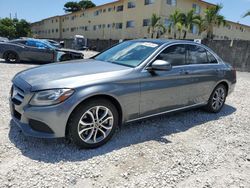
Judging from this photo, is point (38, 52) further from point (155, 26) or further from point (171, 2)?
point (171, 2)

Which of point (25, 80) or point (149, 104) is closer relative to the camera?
point (25, 80)

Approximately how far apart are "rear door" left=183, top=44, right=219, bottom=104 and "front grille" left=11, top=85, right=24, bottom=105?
2.82m

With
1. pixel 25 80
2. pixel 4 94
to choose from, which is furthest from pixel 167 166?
pixel 4 94

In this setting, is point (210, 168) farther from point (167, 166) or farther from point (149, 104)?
point (149, 104)

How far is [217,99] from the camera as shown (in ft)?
16.8

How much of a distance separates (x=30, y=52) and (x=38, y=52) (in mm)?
401

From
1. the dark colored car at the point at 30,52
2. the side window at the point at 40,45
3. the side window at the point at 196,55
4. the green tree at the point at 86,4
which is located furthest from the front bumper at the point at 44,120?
the green tree at the point at 86,4

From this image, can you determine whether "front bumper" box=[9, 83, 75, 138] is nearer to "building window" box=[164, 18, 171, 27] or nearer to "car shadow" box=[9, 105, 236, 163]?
"car shadow" box=[9, 105, 236, 163]

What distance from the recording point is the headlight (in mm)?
2775

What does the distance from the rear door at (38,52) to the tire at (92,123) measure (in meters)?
9.38

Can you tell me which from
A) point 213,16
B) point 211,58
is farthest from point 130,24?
point 211,58

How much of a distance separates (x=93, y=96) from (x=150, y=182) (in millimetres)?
1304

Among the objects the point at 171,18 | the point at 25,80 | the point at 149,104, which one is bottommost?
the point at 149,104

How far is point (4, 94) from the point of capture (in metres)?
5.55
